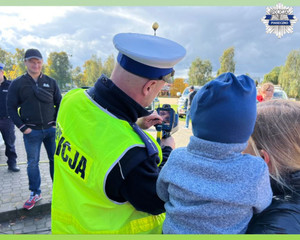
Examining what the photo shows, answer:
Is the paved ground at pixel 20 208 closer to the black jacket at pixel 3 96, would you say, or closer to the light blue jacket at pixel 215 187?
the black jacket at pixel 3 96

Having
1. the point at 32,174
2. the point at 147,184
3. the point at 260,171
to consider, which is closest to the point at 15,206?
the point at 32,174

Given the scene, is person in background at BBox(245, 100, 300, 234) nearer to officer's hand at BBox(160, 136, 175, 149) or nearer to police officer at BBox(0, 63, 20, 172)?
officer's hand at BBox(160, 136, 175, 149)

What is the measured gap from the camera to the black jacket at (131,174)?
100 cm

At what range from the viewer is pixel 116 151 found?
3.24ft

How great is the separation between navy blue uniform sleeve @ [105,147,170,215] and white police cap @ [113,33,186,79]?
0.41 m

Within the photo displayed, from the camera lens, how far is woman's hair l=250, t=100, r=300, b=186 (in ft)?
3.53

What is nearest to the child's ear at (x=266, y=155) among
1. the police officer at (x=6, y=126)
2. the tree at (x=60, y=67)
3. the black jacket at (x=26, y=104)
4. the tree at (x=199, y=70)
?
the black jacket at (x=26, y=104)

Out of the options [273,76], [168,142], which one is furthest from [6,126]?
[273,76]

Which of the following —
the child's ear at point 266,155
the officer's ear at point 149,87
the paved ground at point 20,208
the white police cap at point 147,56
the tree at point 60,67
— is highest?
the white police cap at point 147,56

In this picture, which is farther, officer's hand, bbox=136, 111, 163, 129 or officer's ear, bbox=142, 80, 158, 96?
officer's hand, bbox=136, 111, 163, 129

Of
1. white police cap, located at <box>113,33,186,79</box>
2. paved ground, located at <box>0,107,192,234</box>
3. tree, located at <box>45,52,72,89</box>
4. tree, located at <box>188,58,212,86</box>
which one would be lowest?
tree, located at <box>188,58,212,86</box>

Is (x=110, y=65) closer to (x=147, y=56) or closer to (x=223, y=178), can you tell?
(x=147, y=56)

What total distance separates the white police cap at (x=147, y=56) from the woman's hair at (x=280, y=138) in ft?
1.80

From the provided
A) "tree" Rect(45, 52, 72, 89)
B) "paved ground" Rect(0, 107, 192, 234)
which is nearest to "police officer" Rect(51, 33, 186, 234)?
"paved ground" Rect(0, 107, 192, 234)
